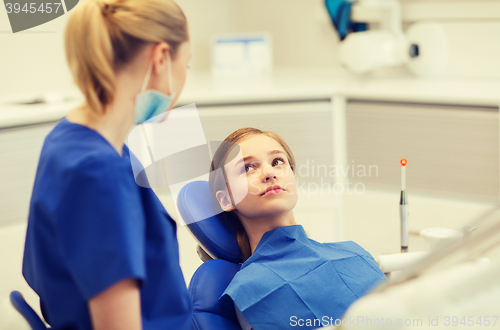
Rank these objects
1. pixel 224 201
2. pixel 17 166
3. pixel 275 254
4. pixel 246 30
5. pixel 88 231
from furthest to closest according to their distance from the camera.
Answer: pixel 246 30
pixel 17 166
pixel 224 201
pixel 275 254
pixel 88 231

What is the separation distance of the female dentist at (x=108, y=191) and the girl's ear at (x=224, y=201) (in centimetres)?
49

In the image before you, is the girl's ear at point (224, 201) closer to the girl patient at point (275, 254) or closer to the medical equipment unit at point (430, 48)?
the girl patient at point (275, 254)

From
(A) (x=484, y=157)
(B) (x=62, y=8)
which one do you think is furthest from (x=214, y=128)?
(A) (x=484, y=157)

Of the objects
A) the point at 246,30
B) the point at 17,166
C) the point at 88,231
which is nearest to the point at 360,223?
the point at 17,166

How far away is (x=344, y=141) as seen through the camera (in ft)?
7.57

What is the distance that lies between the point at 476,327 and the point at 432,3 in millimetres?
2171

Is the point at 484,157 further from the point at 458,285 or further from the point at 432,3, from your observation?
the point at 458,285

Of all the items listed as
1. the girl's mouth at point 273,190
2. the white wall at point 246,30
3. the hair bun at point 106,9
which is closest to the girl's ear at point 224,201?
the girl's mouth at point 273,190

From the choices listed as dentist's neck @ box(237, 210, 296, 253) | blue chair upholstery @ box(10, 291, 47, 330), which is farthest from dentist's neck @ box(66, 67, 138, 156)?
dentist's neck @ box(237, 210, 296, 253)

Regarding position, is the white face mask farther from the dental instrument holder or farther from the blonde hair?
the dental instrument holder

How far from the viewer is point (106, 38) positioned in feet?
2.56

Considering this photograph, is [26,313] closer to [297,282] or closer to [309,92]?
[297,282]

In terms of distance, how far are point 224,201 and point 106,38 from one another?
27.7 inches

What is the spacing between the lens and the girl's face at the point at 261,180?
4.30ft
